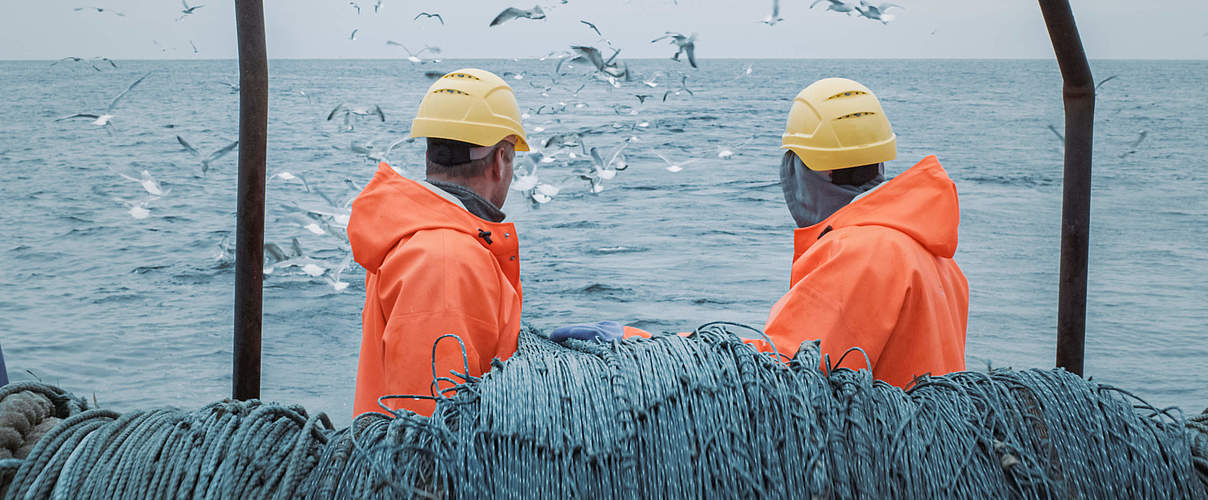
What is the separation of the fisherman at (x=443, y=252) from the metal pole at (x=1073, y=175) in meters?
1.49

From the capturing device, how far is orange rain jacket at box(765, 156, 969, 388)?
7.39ft

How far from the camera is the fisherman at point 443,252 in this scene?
2271mm

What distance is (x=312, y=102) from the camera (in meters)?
47.0

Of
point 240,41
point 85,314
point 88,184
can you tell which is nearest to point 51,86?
point 88,184

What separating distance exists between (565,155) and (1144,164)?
15.6 meters

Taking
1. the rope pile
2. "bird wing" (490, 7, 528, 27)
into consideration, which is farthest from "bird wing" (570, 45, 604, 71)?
the rope pile

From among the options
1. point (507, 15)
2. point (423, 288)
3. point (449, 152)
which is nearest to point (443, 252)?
point (423, 288)

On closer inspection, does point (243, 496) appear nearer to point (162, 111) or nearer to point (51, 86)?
point (162, 111)

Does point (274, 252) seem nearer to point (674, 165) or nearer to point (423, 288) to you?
point (674, 165)

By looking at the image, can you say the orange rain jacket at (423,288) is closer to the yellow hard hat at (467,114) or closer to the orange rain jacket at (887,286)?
the yellow hard hat at (467,114)

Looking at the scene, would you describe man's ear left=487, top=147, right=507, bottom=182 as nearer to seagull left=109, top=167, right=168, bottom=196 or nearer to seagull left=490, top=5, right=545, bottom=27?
seagull left=490, top=5, right=545, bottom=27

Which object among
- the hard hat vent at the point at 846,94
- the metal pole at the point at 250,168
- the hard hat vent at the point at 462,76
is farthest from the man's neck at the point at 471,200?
the hard hat vent at the point at 846,94

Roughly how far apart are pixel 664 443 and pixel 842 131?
133cm

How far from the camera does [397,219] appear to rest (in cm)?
243
